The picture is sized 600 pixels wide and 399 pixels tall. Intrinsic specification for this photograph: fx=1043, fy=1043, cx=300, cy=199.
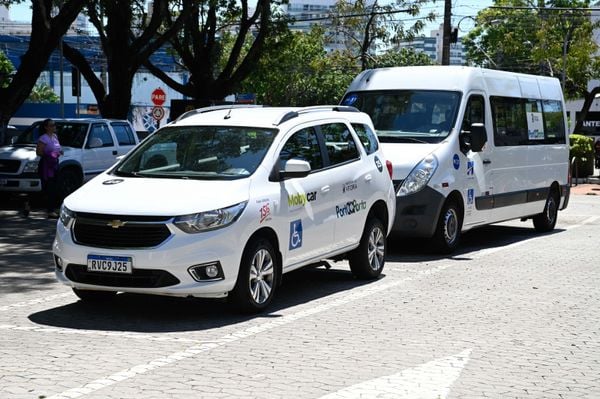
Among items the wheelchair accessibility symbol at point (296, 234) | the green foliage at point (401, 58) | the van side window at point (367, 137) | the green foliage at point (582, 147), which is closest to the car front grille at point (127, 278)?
the wheelchair accessibility symbol at point (296, 234)

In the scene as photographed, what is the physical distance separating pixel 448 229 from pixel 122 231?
6.49 metres

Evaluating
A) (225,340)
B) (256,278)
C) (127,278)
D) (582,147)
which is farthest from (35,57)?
(582,147)

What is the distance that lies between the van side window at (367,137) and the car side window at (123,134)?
36.8 ft

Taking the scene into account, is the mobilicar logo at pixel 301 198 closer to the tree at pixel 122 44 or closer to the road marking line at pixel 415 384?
the road marking line at pixel 415 384

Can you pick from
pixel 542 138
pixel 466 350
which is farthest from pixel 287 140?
pixel 542 138

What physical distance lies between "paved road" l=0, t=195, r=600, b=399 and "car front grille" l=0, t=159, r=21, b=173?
304 inches

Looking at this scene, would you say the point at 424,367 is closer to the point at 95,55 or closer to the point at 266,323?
the point at 266,323

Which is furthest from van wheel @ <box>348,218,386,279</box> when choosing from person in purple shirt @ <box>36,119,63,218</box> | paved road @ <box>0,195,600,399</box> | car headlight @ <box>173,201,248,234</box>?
person in purple shirt @ <box>36,119,63,218</box>

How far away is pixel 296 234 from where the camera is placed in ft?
31.5

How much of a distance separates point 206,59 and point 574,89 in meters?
22.8

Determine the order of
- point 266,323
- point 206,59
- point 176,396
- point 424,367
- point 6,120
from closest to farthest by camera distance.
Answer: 1. point 176,396
2. point 424,367
3. point 266,323
4. point 6,120
5. point 206,59

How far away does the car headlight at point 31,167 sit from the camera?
1995cm

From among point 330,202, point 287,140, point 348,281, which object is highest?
point 287,140

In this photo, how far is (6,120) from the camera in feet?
74.5
